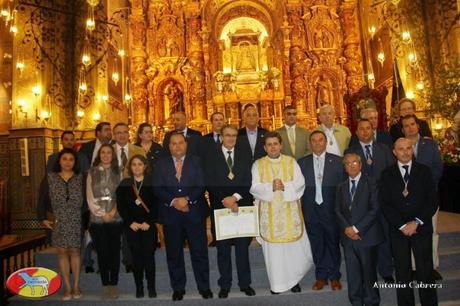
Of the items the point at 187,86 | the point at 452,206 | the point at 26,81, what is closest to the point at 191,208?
the point at 452,206

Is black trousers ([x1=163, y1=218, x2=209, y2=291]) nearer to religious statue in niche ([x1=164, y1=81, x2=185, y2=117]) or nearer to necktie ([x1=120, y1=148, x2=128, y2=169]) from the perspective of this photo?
necktie ([x1=120, y1=148, x2=128, y2=169])

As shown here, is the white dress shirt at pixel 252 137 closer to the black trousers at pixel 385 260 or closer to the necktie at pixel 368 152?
the necktie at pixel 368 152

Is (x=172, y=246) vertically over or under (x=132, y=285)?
over

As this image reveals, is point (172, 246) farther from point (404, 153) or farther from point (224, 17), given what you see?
point (224, 17)

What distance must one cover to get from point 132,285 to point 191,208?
4.19 ft

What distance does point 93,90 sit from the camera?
30.7 feet

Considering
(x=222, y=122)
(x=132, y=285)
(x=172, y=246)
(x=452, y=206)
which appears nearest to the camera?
(x=172, y=246)

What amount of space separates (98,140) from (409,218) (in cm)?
393

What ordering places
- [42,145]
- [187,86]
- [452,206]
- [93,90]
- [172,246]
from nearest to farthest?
[172,246]
[452,206]
[42,145]
[93,90]
[187,86]

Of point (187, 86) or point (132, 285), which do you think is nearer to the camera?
point (132, 285)

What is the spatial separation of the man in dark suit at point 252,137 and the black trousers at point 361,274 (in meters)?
1.57

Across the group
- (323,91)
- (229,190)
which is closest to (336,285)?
(229,190)

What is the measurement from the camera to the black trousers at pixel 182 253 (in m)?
3.89

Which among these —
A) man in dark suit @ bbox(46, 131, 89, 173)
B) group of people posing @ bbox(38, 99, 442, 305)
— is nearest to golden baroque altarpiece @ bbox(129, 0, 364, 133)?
man in dark suit @ bbox(46, 131, 89, 173)
